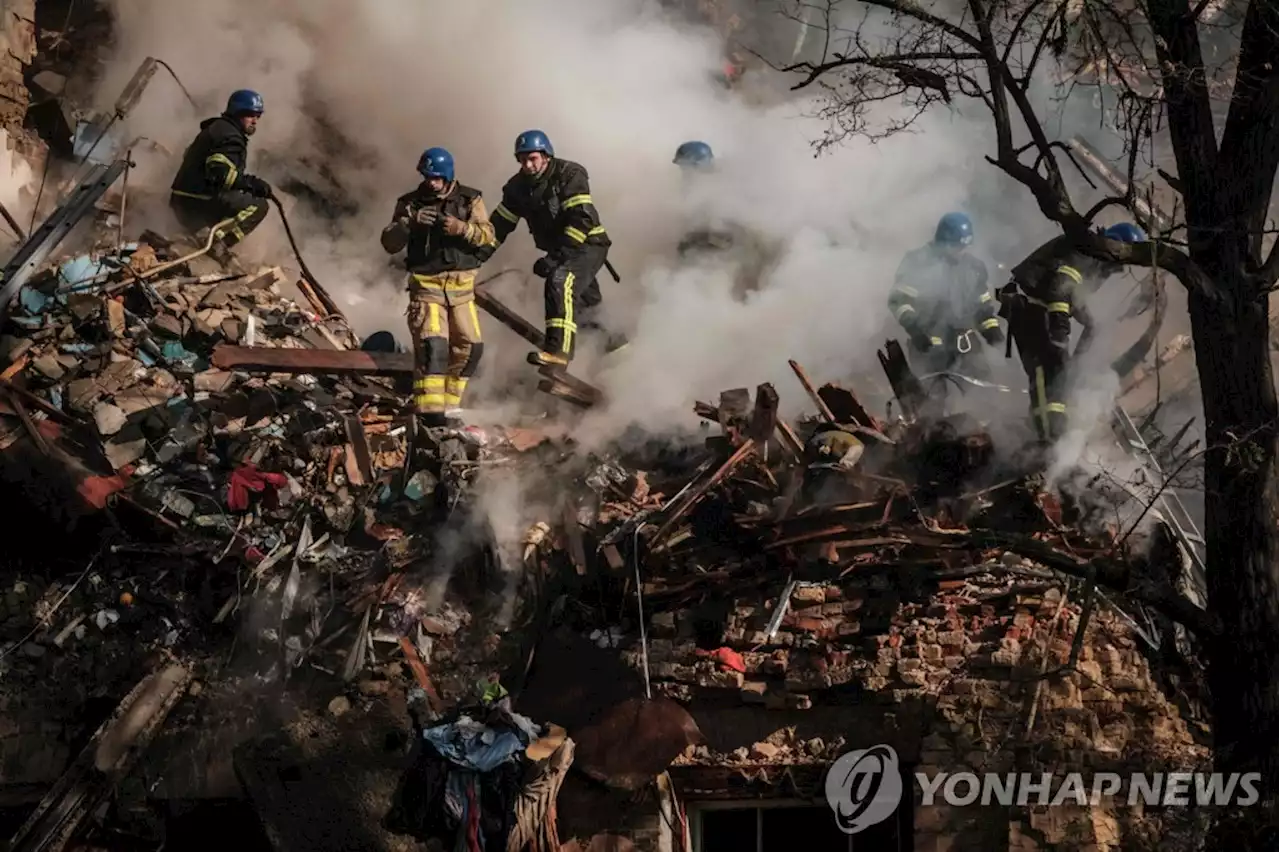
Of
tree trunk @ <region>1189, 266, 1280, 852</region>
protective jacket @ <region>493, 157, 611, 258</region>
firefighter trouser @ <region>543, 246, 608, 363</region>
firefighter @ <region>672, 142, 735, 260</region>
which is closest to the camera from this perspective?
tree trunk @ <region>1189, 266, 1280, 852</region>

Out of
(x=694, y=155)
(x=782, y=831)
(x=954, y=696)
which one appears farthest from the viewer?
(x=694, y=155)

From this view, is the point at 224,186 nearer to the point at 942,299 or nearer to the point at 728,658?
the point at 942,299

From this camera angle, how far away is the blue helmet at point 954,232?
930cm

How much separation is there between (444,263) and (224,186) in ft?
8.02

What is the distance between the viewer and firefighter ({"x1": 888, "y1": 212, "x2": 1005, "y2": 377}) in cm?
891

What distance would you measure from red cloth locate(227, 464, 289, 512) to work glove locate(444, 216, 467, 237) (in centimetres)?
207

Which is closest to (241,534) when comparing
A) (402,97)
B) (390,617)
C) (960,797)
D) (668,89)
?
(390,617)

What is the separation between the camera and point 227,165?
406 inches

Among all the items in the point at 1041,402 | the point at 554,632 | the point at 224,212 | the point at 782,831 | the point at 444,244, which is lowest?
the point at 782,831

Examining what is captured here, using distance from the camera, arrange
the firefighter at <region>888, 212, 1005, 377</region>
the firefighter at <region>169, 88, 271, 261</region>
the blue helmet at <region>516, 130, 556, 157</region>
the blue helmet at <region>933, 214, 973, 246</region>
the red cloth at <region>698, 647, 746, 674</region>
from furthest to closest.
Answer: the firefighter at <region>169, 88, 271, 261</region> → the blue helmet at <region>516, 130, 556, 157</region> → the blue helmet at <region>933, 214, 973, 246</region> → the firefighter at <region>888, 212, 1005, 377</region> → the red cloth at <region>698, 647, 746, 674</region>

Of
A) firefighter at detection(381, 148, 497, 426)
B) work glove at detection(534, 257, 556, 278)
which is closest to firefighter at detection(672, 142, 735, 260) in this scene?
work glove at detection(534, 257, 556, 278)

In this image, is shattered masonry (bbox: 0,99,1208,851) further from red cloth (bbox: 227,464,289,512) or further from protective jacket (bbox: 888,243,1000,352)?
protective jacket (bbox: 888,243,1000,352)

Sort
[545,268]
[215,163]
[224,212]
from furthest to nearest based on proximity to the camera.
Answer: [224,212] < [215,163] < [545,268]

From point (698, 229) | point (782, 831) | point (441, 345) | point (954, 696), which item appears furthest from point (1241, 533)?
point (698, 229)
